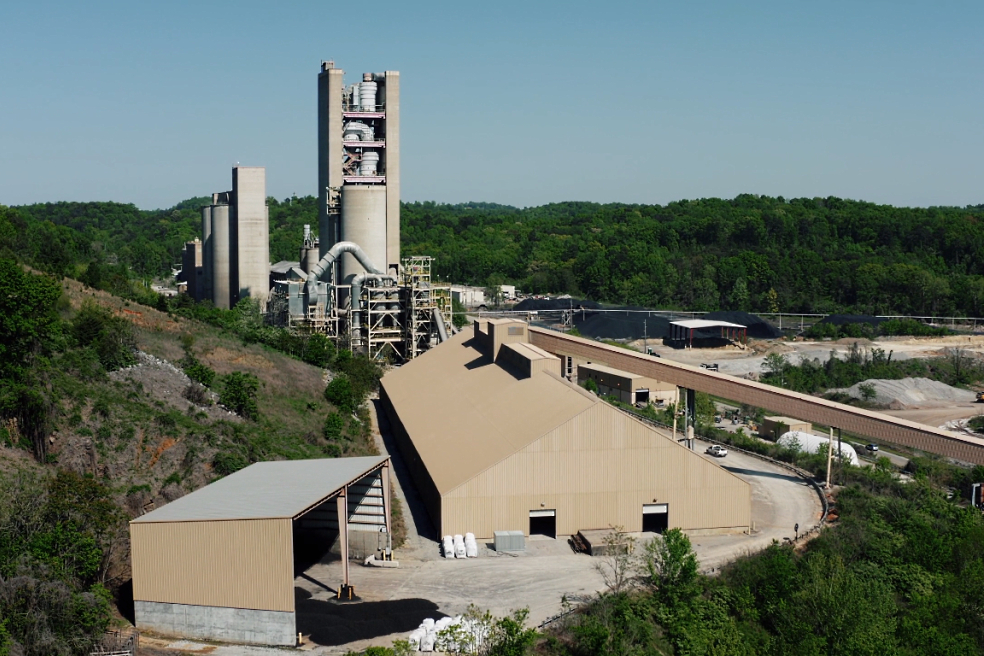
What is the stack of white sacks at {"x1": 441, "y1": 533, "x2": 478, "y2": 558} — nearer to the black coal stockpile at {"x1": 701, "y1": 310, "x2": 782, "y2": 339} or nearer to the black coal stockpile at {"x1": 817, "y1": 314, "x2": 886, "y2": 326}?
the black coal stockpile at {"x1": 701, "y1": 310, "x2": 782, "y2": 339}

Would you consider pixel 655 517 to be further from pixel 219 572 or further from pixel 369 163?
pixel 369 163

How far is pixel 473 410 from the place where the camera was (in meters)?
45.1

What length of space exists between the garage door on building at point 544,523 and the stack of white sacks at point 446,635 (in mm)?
8963

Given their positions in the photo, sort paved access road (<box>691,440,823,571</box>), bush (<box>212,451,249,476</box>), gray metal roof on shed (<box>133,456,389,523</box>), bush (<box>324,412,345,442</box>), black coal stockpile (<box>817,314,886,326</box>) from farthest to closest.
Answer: black coal stockpile (<box>817,314,886,326</box>), bush (<box>324,412,345,442</box>), bush (<box>212,451,249,476</box>), paved access road (<box>691,440,823,571</box>), gray metal roof on shed (<box>133,456,389,523</box>)

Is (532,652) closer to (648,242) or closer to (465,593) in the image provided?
(465,593)

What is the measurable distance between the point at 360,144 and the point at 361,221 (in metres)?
7.64

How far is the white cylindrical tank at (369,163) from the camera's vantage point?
267ft

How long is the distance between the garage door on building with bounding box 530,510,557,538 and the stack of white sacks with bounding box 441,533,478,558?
258cm

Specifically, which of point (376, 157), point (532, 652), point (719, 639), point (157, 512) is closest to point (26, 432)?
point (157, 512)

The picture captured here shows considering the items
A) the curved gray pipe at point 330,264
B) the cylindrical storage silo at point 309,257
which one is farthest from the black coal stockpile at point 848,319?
the curved gray pipe at point 330,264

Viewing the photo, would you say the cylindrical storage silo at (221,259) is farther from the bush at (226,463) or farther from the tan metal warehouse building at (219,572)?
the tan metal warehouse building at (219,572)

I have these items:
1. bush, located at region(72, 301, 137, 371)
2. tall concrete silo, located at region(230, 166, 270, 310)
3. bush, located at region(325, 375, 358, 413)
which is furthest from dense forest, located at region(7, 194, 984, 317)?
bush, located at region(72, 301, 137, 371)

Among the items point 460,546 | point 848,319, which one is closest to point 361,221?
point 460,546

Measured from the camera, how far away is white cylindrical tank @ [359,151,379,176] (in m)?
81.2
